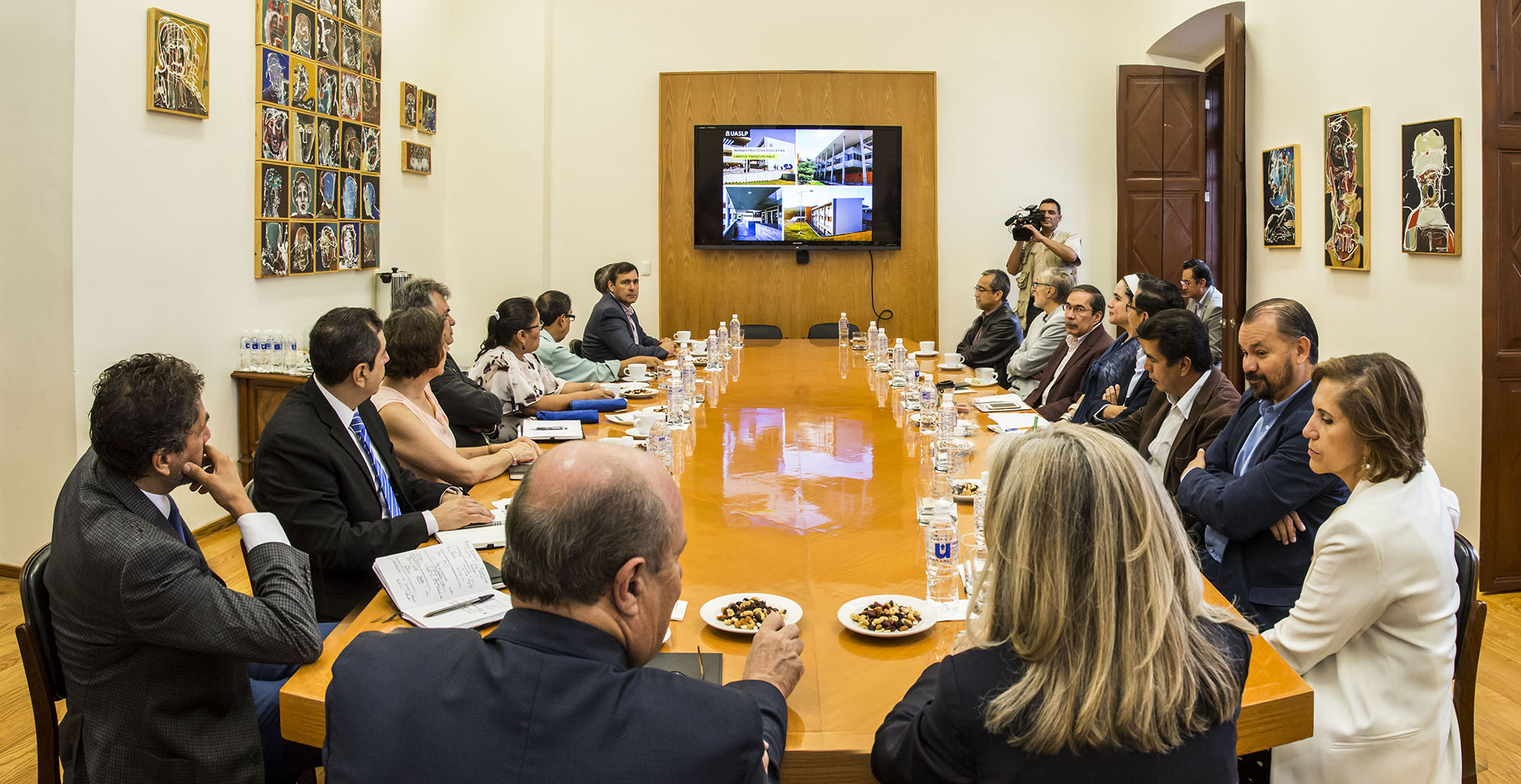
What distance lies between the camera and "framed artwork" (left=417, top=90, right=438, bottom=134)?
8.05 m

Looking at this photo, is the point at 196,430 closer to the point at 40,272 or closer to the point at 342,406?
the point at 342,406

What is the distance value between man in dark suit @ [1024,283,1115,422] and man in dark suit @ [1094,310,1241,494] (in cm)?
148

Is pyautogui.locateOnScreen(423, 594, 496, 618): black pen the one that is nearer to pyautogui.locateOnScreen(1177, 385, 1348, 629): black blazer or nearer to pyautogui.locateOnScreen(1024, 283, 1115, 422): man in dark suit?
pyautogui.locateOnScreen(1177, 385, 1348, 629): black blazer

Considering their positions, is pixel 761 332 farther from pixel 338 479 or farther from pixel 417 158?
pixel 338 479

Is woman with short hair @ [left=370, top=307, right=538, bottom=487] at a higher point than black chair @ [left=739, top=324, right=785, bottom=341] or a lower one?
lower

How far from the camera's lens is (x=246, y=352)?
19.0 feet

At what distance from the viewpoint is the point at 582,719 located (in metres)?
1.27

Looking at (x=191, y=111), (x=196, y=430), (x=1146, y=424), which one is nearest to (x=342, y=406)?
(x=196, y=430)

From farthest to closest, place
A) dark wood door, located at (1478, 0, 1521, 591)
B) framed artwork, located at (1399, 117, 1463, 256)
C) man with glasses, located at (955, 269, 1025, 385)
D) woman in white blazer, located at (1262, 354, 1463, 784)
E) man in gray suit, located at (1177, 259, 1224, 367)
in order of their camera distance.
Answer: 1. man in gray suit, located at (1177, 259, 1224, 367)
2. man with glasses, located at (955, 269, 1025, 385)
3. framed artwork, located at (1399, 117, 1463, 256)
4. dark wood door, located at (1478, 0, 1521, 591)
5. woman in white blazer, located at (1262, 354, 1463, 784)

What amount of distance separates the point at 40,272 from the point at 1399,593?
5027 millimetres

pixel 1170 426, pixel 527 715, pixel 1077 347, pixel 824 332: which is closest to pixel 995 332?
pixel 1077 347

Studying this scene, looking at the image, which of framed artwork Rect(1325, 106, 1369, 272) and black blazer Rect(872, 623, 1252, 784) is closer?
black blazer Rect(872, 623, 1252, 784)

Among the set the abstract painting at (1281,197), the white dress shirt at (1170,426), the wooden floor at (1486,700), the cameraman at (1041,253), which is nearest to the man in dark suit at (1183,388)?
the white dress shirt at (1170,426)

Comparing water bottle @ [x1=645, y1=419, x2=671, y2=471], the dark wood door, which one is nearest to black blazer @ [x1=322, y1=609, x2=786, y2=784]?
water bottle @ [x1=645, y1=419, x2=671, y2=471]
